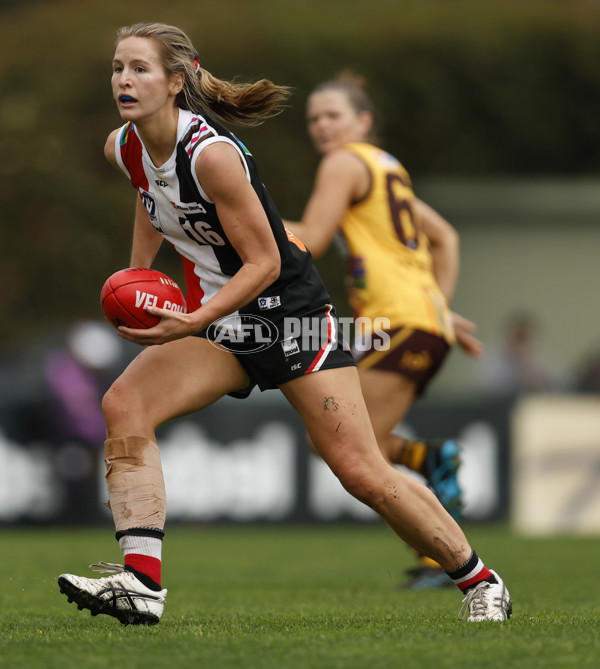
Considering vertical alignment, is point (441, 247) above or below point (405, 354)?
above

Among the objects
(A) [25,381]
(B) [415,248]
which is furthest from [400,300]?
(A) [25,381]

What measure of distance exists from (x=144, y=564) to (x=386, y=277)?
2.36 meters

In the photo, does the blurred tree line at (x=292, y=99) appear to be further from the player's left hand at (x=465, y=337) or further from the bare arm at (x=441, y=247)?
the player's left hand at (x=465, y=337)

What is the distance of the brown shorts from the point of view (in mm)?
6203

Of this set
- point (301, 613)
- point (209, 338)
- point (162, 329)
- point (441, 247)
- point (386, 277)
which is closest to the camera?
point (162, 329)

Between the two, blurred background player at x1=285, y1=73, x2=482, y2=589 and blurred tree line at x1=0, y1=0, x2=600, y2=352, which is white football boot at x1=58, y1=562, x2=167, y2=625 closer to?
blurred background player at x1=285, y1=73, x2=482, y2=589

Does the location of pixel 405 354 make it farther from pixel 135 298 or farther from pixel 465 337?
pixel 135 298

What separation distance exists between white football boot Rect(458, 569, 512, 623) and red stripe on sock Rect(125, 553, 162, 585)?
3.59ft

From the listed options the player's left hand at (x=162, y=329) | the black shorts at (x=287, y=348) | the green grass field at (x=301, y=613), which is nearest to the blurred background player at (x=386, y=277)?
the green grass field at (x=301, y=613)

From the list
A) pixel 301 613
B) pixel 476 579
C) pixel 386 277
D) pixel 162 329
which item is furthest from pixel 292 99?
pixel 162 329

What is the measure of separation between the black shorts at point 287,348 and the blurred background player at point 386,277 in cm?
154

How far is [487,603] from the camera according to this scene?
4488 mm

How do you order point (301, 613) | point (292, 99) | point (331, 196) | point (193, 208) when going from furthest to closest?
point (292, 99) < point (331, 196) < point (301, 613) < point (193, 208)

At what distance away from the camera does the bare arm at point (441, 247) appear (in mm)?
6762
